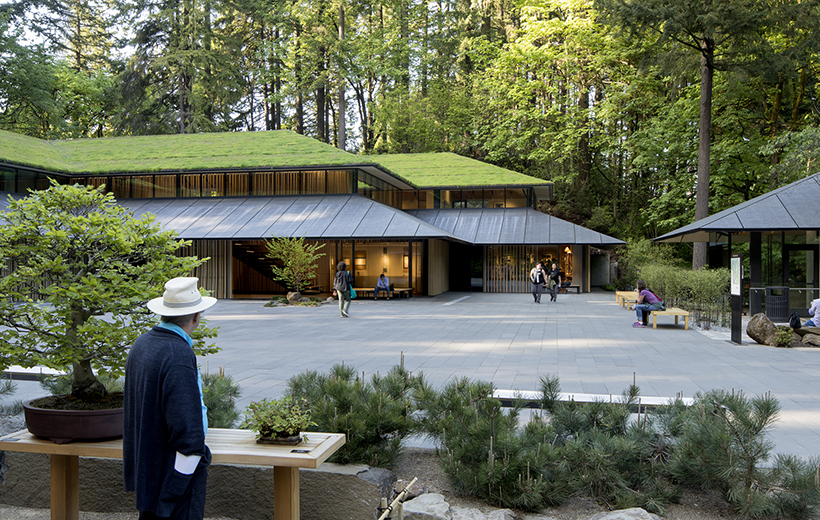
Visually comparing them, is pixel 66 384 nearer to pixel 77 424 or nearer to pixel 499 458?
pixel 77 424

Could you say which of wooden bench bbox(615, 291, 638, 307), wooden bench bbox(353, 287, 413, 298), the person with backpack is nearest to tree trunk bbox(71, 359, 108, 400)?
the person with backpack

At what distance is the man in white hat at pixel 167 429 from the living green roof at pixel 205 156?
22.1 metres

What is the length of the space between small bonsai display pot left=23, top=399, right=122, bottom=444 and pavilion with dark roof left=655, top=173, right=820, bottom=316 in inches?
602

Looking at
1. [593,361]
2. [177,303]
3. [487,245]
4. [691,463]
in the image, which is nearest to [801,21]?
[487,245]

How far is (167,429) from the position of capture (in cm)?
266

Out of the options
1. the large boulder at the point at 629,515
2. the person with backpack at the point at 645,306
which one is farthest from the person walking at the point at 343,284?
the large boulder at the point at 629,515

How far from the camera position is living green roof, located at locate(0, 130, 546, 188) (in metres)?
25.0

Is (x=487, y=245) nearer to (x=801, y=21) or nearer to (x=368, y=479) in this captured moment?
(x=801, y=21)

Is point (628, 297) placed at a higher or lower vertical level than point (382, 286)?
lower

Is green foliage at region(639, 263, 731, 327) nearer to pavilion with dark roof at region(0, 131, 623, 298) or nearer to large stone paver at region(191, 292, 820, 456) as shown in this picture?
large stone paver at region(191, 292, 820, 456)

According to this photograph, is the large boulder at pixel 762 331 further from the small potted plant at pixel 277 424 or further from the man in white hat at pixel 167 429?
the man in white hat at pixel 167 429

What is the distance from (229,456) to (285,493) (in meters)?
0.38

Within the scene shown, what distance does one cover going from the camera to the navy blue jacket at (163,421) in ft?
8.50

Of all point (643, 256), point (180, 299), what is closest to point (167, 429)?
point (180, 299)
